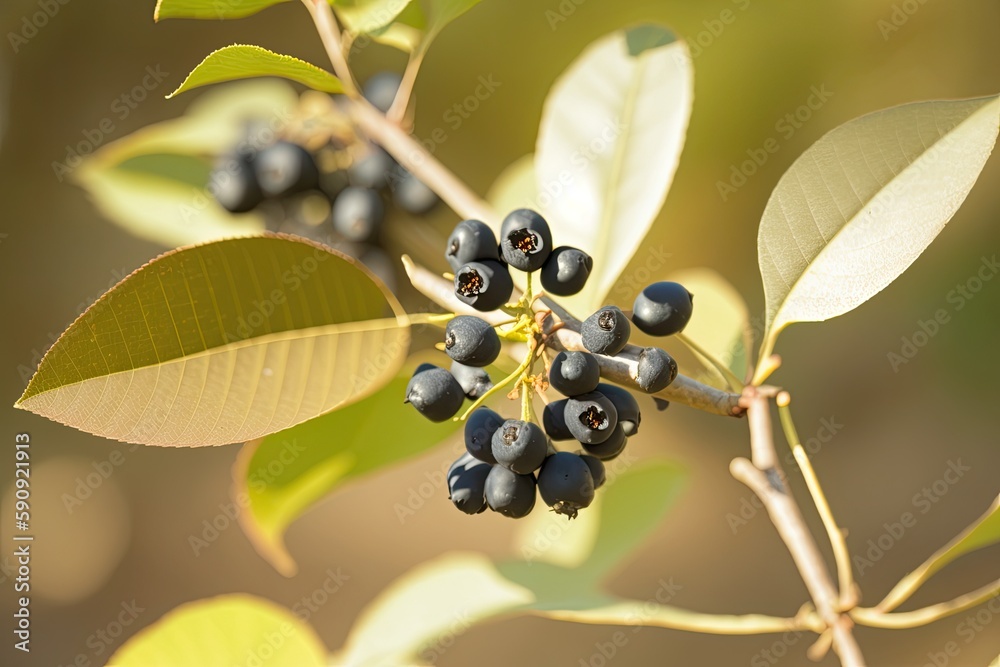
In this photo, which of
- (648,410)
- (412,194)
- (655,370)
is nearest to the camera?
(655,370)

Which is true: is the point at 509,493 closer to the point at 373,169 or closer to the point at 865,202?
the point at 865,202

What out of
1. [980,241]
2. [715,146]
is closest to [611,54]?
[715,146]

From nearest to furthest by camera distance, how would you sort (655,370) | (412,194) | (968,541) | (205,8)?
1. (655,370)
2. (968,541)
3. (205,8)
4. (412,194)

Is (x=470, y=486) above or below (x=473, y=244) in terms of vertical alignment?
below

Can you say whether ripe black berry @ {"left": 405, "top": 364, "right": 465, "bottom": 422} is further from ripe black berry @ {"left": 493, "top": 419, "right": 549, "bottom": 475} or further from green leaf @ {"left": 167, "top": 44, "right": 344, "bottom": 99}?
green leaf @ {"left": 167, "top": 44, "right": 344, "bottom": 99}

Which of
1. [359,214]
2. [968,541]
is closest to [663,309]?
[968,541]

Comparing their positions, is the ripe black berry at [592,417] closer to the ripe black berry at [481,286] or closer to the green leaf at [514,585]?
the ripe black berry at [481,286]
